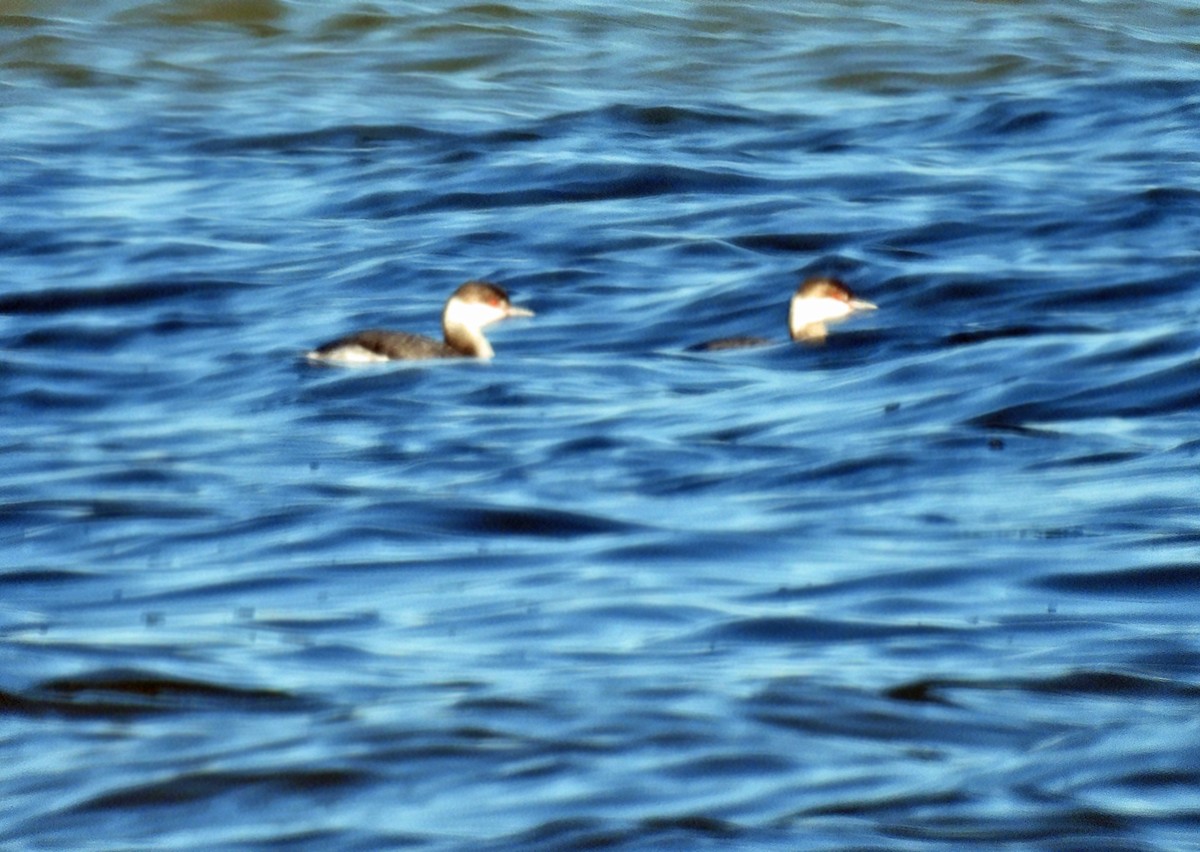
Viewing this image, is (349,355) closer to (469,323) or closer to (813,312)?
(469,323)

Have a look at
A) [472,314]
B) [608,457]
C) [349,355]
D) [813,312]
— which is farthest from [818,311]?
[608,457]

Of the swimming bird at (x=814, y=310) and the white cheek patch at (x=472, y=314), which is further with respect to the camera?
the white cheek patch at (x=472, y=314)

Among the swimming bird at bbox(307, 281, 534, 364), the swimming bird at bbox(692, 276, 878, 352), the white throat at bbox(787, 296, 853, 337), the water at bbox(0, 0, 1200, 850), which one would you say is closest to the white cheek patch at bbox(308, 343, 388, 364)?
the swimming bird at bbox(307, 281, 534, 364)

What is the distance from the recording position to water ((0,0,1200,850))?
6.20 meters

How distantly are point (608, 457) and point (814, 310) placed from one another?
3.65 metres

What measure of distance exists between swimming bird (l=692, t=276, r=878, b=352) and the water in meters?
0.15

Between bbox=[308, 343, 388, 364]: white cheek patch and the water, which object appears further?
bbox=[308, 343, 388, 364]: white cheek patch

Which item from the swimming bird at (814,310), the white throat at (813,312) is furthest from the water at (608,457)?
the white throat at (813,312)

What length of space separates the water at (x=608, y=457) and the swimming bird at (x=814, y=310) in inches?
5.9

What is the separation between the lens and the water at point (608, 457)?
20.3ft

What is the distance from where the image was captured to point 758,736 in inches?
251

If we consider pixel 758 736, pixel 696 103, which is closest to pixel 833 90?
pixel 696 103

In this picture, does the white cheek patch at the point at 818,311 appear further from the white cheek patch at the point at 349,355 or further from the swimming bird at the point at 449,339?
the white cheek patch at the point at 349,355

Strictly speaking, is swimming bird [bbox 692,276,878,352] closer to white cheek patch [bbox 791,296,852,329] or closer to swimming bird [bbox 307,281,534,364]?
white cheek patch [bbox 791,296,852,329]
